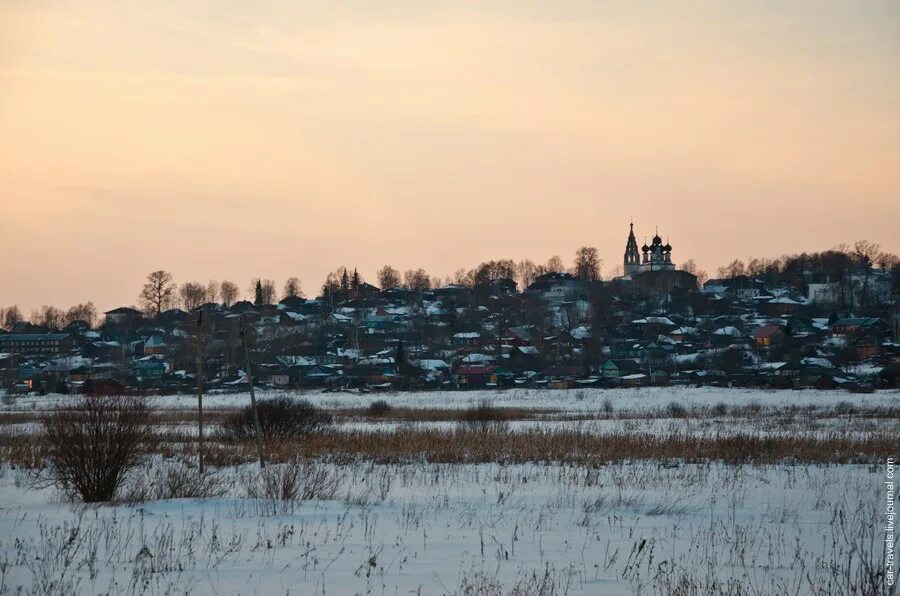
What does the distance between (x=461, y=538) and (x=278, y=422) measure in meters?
19.6

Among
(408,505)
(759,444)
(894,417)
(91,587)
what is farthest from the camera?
(894,417)

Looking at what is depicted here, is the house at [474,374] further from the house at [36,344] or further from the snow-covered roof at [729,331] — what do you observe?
the house at [36,344]

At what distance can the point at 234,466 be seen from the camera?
22.0 m

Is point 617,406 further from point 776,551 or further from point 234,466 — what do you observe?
point 776,551

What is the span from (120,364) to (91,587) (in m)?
158

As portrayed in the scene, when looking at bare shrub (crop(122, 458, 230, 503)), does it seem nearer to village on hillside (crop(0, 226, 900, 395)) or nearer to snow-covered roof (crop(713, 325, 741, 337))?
village on hillside (crop(0, 226, 900, 395))

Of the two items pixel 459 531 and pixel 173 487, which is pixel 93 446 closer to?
pixel 173 487

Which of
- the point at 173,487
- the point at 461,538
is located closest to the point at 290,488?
the point at 173,487

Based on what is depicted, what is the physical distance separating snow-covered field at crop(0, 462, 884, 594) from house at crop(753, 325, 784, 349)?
120717 millimetres

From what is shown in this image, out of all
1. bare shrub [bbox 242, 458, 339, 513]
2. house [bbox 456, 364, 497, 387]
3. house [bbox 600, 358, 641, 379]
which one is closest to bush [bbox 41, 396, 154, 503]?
bare shrub [bbox 242, 458, 339, 513]

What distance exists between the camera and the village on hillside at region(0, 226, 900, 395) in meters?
110

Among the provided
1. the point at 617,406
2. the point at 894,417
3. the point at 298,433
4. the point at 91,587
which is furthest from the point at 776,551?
the point at 617,406

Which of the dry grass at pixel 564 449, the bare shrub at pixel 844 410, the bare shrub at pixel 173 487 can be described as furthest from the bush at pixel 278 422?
the bare shrub at pixel 844 410

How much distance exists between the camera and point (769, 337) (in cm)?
13800
